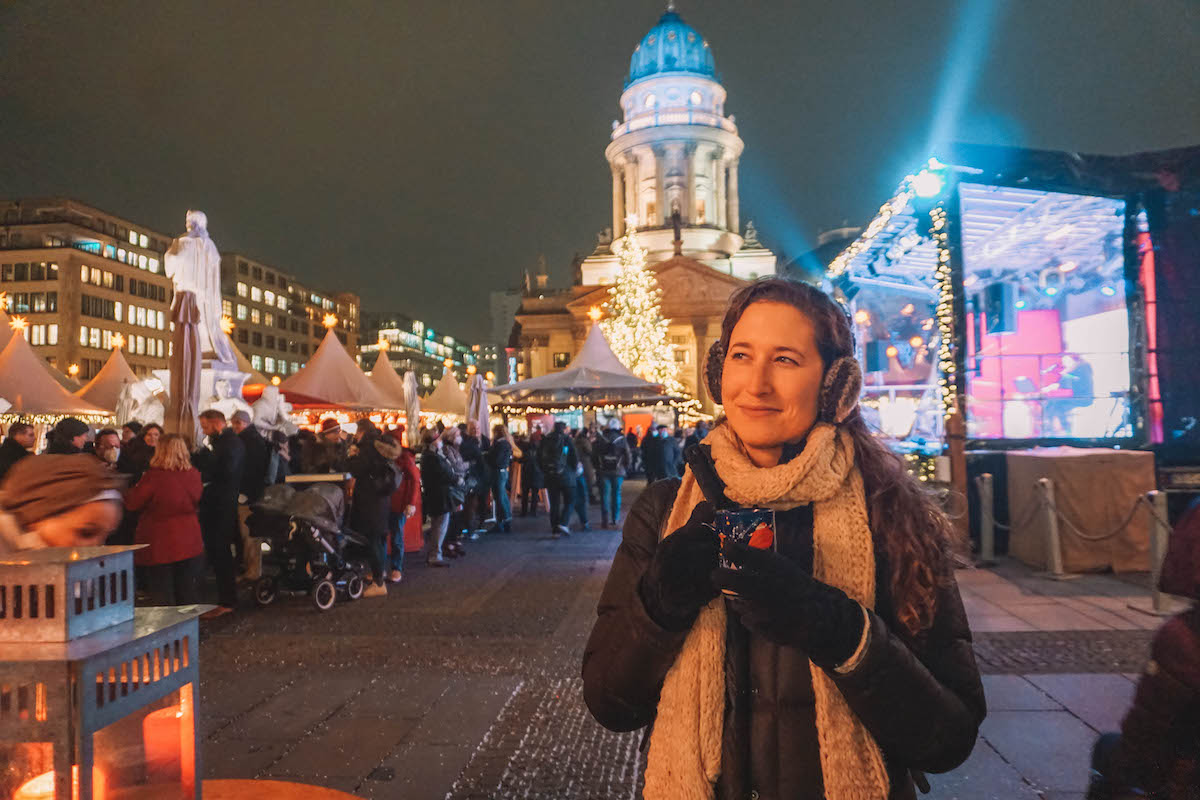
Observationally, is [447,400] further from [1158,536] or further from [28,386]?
[1158,536]

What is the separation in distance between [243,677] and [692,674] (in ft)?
17.3

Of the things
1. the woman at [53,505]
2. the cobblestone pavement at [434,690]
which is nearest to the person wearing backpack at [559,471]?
the cobblestone pavement at [434,690]

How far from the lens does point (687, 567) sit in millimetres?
1477

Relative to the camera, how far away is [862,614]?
1.47 m

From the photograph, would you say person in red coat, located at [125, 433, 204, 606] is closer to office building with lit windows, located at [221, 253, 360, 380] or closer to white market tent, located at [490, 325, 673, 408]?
white market tent, located at [490, 325, 673, 408]

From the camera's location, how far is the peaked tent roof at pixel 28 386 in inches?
684

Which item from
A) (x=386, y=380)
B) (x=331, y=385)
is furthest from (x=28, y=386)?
(x=386, y=380)

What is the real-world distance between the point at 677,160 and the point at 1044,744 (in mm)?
78134

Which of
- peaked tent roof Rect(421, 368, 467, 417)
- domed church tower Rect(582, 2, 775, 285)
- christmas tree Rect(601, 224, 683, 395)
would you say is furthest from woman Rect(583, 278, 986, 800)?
domed church tower Rect(582, 2, 775, 285)

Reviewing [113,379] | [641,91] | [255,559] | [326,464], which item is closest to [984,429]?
[326,464]

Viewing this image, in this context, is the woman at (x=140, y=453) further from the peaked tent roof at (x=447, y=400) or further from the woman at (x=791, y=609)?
the peaked tent roof at (x=447, y=400)

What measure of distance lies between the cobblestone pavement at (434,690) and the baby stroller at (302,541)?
0.25m

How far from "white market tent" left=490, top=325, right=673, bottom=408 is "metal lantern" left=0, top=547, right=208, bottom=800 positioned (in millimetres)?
16722

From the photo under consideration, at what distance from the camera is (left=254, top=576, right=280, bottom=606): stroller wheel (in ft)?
27.8
